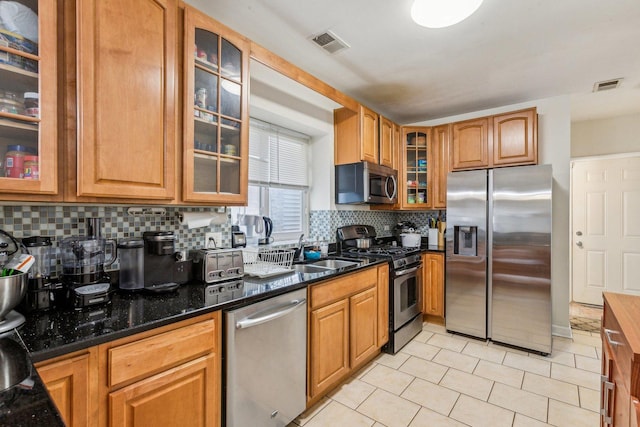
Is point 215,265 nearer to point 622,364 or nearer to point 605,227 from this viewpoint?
point 622,364

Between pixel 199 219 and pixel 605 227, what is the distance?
493 centimetres

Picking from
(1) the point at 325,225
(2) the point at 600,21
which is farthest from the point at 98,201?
(2) the point at 600,21

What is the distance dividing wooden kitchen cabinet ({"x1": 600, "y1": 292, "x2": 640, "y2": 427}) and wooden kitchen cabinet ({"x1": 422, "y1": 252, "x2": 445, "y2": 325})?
1.95 metres

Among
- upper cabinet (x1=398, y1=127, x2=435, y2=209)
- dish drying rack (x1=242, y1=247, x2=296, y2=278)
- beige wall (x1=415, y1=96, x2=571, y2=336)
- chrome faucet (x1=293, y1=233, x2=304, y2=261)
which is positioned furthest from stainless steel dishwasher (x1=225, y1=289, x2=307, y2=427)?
beige wall (x1=415, y1=96, x2=571, y2=336)

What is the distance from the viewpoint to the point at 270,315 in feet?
5.32

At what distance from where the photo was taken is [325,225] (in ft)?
10.5

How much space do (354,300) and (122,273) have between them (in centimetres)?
153

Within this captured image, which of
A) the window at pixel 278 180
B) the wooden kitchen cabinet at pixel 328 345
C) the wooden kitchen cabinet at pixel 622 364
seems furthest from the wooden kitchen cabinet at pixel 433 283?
the wooden kitchen cabinet at pixel 622 364

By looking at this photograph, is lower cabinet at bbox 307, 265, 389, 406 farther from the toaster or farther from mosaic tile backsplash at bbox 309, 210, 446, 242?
mosaic tile backsplash at bbox 309, 210, 446, 242

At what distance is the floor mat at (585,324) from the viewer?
341 cm

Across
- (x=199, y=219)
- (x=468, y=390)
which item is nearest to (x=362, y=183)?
(x=199, y=219)

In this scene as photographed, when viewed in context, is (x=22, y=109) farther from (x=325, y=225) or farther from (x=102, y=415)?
(x=325, y=225)

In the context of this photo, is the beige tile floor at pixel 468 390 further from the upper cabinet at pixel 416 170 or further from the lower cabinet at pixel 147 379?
the upper cabinet at pixel 416 170

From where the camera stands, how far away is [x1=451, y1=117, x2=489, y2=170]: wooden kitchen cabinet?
11.1ft
